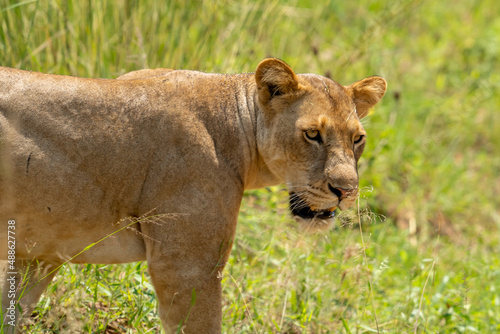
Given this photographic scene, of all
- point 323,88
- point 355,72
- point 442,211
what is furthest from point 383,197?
point 323,88

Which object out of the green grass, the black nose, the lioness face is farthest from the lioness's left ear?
the black nose

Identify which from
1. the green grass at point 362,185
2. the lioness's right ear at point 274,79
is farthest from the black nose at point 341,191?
the lioness's right ear at point 274,79

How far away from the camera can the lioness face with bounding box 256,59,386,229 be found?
370 cm

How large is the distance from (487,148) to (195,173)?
7041mm

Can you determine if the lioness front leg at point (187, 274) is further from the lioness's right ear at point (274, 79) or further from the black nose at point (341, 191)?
the lioness's right ear at point (274, 79)

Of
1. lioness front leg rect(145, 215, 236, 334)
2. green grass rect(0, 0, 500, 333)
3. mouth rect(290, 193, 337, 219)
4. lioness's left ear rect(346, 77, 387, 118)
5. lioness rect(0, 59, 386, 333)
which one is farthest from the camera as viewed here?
green grass rect(0, 0, 500, 333)

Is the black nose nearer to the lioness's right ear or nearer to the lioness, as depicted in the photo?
the lioness

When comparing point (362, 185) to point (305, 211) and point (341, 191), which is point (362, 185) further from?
point (341, 191)

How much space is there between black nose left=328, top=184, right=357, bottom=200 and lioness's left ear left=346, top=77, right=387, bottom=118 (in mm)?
696

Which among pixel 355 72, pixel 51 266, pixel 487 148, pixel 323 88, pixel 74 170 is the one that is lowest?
pixel 487 148

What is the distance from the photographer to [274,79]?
3.77m

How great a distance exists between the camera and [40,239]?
342 cm

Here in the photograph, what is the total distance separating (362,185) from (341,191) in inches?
146

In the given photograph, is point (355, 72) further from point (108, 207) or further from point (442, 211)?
point (108, 207)
